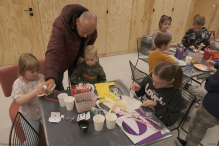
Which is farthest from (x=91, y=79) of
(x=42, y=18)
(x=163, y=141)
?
(x=42, y=18)

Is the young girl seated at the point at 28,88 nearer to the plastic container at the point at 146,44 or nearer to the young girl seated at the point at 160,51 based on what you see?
the young girl seated at the point at 160,51

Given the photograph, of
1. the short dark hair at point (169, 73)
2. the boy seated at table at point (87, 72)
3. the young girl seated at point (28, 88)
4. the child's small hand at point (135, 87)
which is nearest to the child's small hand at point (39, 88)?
the young girl seated at point (28, 88)

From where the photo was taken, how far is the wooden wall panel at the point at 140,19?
4.41 meters

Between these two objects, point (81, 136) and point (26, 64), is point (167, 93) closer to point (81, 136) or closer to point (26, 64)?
point (81, 136)

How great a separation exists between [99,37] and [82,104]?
10.5 ft

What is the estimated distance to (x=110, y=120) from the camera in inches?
44.4

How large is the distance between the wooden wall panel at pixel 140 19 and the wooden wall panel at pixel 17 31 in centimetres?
256

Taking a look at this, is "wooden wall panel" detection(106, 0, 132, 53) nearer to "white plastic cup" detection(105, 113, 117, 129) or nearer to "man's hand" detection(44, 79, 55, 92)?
"man's hand" detection(44, 79, 55, 92)

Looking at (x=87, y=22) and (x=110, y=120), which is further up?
(x=87, y=22)

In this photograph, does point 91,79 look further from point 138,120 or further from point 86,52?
point 138,120

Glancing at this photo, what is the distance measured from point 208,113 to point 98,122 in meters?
1.11

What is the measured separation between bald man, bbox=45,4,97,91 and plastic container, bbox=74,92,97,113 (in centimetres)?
28

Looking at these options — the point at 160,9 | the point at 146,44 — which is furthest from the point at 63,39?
the point at 160,9

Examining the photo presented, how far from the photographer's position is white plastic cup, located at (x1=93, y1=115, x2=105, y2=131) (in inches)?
43.5
